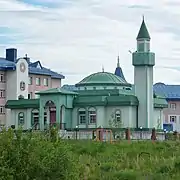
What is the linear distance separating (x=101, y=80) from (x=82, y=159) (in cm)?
4069

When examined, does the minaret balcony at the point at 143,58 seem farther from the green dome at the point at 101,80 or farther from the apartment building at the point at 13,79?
the apartment building at the point at 13,79

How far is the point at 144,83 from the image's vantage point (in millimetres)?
65312

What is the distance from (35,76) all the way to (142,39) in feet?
65.2

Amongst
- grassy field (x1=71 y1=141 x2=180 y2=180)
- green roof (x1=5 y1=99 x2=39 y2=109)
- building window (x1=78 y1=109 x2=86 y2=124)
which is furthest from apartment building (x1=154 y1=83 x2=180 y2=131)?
grassy field (x1=71 y1=141 x2=180 y2=180)

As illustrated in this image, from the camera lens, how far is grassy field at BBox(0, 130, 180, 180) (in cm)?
1892

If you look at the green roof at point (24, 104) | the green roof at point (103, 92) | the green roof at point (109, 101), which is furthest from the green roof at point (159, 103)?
the green roof at point (24, 104)

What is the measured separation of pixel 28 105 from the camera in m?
67.8

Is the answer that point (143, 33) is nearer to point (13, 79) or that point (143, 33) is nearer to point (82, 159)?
point (13, 79)

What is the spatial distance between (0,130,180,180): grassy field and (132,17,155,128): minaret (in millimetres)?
24076

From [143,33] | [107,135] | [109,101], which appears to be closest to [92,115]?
[109,101]

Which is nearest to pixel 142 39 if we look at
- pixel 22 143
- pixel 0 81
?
pixel 0 81

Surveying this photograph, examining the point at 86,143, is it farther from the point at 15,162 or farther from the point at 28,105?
the point at 28,105

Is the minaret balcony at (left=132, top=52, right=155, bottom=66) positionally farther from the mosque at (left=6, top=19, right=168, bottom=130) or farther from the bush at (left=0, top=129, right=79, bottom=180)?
the bush at (left=0, top=129, right=79, bottom=180)

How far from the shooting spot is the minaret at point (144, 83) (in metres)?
64.8
